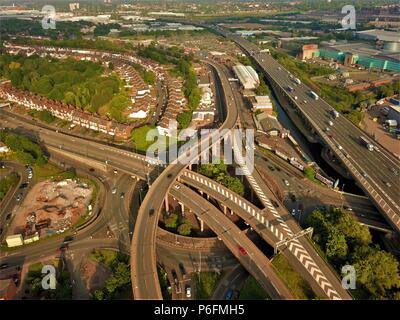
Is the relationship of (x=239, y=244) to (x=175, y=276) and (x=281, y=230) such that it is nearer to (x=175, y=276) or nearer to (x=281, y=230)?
(x=281, y=230)

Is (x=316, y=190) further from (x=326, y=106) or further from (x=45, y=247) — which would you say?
(x=45, y=247)

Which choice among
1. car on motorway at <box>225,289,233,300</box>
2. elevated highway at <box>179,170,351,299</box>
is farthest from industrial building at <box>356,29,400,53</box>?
car on motorway at <box>225,289,233,300</box>

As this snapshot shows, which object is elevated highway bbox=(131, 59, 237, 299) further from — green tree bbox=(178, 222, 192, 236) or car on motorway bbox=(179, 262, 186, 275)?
car on motorway bbox=(179, 262, 186, 275)

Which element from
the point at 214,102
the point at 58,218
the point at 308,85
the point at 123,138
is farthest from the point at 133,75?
the point at 58,218

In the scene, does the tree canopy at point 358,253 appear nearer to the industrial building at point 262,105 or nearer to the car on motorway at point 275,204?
the car on motorway at point 275,204

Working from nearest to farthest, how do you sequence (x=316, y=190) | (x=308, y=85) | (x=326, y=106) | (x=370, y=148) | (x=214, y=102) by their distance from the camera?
(x=316, y=190)
(x=370, y=148)
(x=326, y=106)
(x=214, y=102)
(x=308, y=85)

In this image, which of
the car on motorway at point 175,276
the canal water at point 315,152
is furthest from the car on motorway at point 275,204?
the car on motorway at point 175,276
